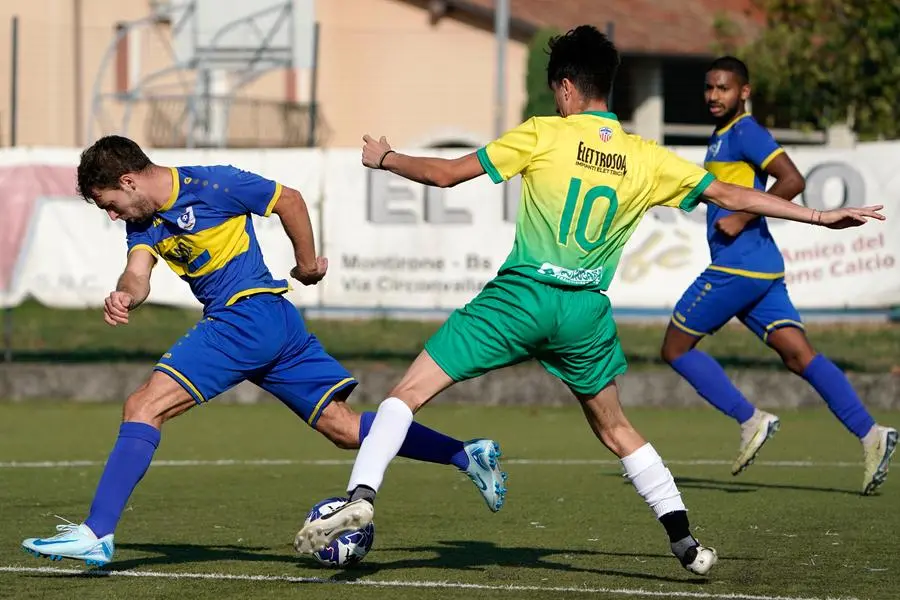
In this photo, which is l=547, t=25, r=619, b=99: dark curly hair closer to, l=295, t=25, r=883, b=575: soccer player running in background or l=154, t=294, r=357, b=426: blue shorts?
l=295, t=25, r=883, b=575: soccer player running in background

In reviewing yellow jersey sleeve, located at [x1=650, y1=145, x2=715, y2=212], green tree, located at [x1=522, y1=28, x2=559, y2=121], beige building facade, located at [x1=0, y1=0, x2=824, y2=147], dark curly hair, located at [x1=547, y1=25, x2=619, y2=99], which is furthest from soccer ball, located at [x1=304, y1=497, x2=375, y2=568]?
beige building facade, located at [x1=0, y1=0, x2=824, y2=147]

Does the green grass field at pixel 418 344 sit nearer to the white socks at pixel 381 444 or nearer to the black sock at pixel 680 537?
the black sock at pixel 680 537

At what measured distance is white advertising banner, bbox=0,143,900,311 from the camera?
14.8 meters

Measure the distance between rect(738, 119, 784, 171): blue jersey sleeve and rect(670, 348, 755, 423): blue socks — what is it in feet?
3.63

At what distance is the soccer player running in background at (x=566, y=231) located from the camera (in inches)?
258

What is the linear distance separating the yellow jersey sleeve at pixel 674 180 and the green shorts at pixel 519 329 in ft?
1.53

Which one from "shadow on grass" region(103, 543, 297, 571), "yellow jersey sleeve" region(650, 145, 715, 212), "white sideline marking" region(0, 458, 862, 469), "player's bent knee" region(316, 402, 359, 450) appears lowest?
"white sideline marking" region(0, 458, 862, 469)

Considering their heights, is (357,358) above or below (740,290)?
below

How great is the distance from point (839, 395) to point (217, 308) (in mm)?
3955

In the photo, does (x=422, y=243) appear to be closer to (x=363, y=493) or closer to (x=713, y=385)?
(x=713, y=385)

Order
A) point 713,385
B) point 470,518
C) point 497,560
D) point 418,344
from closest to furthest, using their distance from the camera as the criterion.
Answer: point 497,560 < point 470,518 < point 713,385 < point 418,344

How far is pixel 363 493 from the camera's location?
6.28 m

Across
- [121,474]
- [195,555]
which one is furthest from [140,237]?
[195,555]

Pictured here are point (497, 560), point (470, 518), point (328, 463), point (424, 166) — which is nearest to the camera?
point (424, 166)
